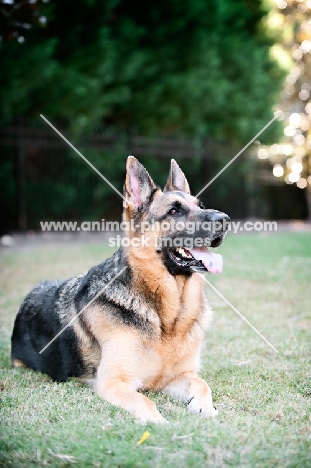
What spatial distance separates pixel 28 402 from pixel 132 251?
1418 mm

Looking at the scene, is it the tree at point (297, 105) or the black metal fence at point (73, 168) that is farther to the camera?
the tree at point (297, 105)

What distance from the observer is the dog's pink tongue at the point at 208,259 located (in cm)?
446

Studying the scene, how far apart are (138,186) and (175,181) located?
568 millimetres

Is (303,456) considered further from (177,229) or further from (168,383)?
(177,229)

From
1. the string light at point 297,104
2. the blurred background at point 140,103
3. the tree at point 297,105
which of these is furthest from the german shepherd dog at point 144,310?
the string light at point 297,104

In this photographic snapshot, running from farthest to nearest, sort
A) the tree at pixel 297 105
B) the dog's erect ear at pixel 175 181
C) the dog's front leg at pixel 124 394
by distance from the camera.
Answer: the tree at pixel 297 105
the dog's erect ear at pixel 175 181
the dog's front leg at pixel 124 394

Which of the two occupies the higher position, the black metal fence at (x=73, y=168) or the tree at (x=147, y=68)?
the tree at (x=147, y=68)

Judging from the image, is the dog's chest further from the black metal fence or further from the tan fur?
the black metal fence

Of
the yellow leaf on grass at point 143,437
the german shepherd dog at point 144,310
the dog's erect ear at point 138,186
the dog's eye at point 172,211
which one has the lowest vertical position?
the yellow leaf on grass at point 143,437

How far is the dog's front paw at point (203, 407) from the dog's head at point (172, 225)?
1015 mm

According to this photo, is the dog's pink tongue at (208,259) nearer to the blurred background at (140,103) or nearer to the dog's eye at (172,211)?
the dog's eye at (172,211)

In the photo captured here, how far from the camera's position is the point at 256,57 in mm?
22938

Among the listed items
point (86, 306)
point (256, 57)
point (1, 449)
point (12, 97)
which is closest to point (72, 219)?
point (12, 97)

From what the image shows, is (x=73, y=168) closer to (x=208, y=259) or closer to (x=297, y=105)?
(x=208, y=259)
